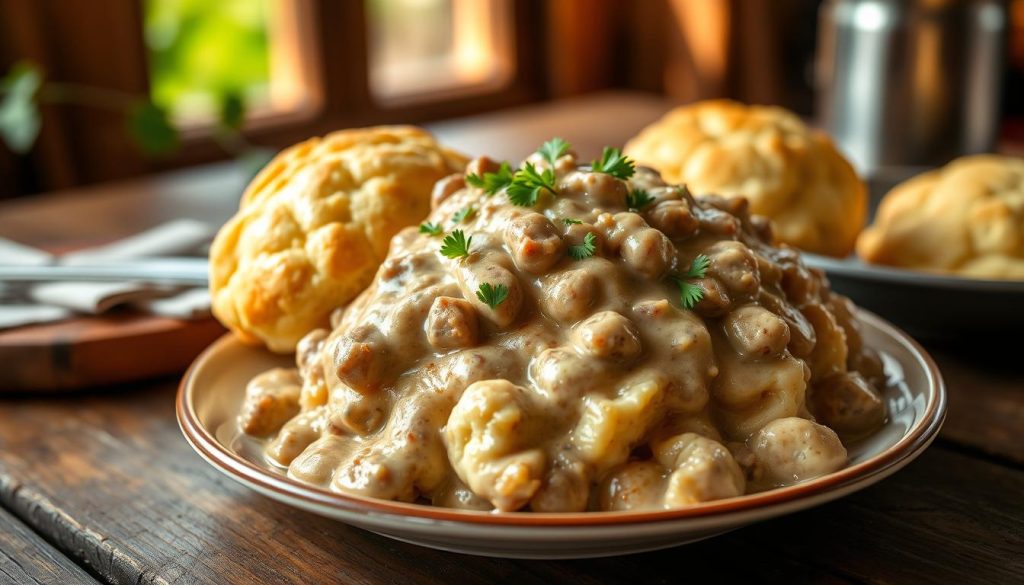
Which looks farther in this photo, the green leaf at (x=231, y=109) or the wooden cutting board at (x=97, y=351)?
the green leaf at (x=231, y=109)

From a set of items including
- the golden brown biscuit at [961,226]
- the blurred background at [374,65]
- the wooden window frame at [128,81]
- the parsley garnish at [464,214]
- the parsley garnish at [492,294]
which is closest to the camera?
the parsley garnish at [492,294]

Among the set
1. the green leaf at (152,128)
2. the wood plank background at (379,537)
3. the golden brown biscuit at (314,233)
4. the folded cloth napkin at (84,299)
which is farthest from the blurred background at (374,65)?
the wood plank background at (379,537)

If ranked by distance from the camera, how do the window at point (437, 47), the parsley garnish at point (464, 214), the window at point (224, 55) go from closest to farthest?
the parsley garnish at point (464, 214), the window at point (224, 55), the window at point (437, 47)

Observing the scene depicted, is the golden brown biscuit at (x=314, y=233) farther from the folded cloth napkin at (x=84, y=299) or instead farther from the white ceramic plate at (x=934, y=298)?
the white ceramic plate at (x=934, y=298)

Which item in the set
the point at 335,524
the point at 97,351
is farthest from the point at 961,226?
the point at 97,351

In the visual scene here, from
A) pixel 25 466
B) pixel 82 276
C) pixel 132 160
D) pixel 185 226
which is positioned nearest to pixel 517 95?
pixel 132 160

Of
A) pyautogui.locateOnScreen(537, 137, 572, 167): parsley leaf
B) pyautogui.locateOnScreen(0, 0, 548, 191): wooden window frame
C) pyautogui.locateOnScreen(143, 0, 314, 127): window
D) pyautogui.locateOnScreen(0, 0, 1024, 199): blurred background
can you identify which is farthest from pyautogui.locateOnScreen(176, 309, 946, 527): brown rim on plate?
pyautogui.locateOnScreen(143, 0, 314, 127): window

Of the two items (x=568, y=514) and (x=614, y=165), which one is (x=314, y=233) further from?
(x=568, y=514)

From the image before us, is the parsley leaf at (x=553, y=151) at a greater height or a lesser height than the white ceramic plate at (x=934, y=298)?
greater
